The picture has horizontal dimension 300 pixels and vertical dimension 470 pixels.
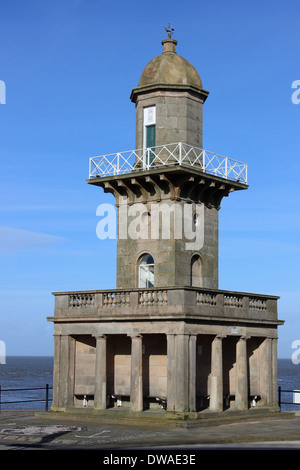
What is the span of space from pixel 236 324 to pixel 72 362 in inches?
269

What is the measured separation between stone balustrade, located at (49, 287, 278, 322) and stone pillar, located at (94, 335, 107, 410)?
1.17 meters

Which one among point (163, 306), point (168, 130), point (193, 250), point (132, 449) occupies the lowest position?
point (132, 449)

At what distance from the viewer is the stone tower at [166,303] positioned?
88.7 ft

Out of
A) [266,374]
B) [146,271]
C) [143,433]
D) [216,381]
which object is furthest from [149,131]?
[143,433]

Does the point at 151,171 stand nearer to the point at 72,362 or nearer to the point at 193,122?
the point at 193,122

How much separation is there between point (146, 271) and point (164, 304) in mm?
4331

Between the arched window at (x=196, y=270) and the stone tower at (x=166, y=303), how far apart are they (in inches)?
2.1

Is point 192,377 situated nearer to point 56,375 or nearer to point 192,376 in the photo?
point 192,376

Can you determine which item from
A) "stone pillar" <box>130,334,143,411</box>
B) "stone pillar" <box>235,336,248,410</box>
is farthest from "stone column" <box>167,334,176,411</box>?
"stone pillar" <box>235,336,248,410</box>

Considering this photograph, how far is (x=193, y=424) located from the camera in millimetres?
24984

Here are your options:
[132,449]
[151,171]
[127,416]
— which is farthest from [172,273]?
[132,449]

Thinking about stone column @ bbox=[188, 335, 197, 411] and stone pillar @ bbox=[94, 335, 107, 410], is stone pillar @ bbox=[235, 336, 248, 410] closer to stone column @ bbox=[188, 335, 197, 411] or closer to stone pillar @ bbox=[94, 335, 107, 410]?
stone column @ bbox=[188, 335, 197, 411]

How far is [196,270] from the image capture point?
31.1 m

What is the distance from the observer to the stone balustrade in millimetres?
26484
